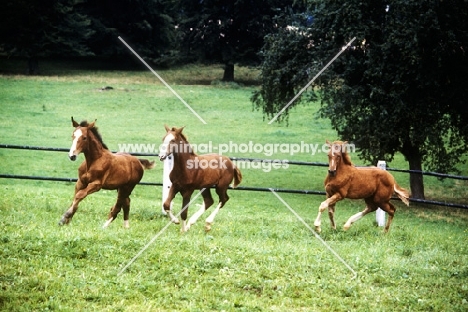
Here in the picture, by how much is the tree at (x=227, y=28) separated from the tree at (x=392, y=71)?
27.8m

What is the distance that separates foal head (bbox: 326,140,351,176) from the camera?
12477mm

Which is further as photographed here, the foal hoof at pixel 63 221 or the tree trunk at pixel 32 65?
the tree trunk at pixel 32 65

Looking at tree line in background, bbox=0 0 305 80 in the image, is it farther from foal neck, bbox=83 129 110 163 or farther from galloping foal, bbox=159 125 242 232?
foal neck, bbox=83 129 110 163

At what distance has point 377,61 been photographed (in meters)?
21.3

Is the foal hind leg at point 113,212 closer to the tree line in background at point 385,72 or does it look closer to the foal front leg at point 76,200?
the foal front leg at point 76,200

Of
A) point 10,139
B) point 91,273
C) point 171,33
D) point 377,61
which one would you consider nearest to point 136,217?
point 91,273

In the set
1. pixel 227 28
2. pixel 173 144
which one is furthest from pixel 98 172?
pixel 227 28

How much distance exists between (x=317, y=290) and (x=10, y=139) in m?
24.4

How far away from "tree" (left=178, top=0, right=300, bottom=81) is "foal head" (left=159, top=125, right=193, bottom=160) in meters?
39.7

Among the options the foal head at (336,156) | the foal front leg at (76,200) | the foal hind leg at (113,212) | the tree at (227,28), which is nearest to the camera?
the foal front leg at (76,200)

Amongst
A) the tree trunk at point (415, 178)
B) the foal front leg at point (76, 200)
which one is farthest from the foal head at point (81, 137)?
the tree trunk at point (415, 178)

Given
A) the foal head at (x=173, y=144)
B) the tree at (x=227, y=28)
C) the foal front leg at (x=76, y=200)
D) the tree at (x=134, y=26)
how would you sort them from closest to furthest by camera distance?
the foal head at (x=173, y=144) < the foal front leg at (x=76, y=200) < the tree at (x=227, y=28) < the tree at (x=134, y=26)

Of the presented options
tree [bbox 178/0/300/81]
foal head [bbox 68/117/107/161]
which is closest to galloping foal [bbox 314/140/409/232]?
foal head [bbox 68/117/107/161]

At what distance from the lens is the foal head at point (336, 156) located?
1248 centimetres
